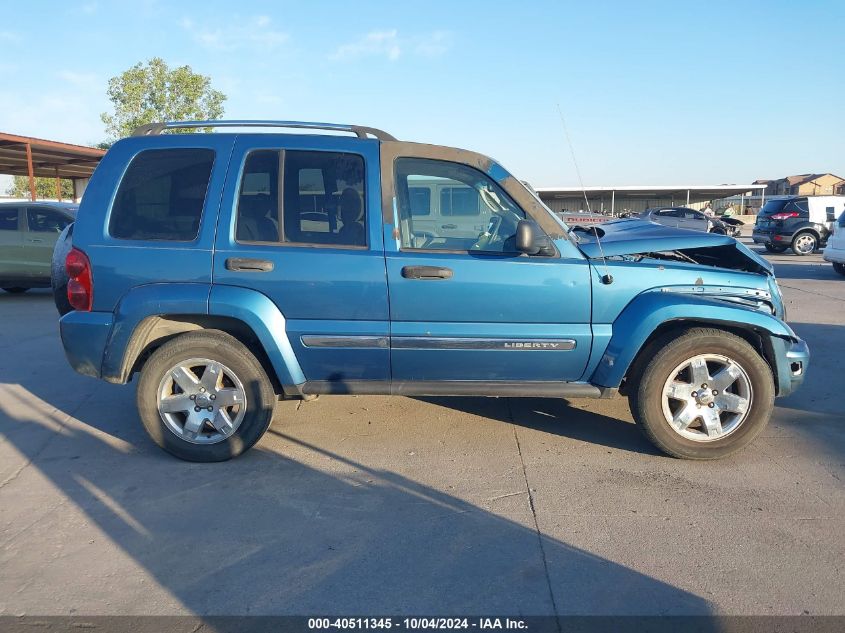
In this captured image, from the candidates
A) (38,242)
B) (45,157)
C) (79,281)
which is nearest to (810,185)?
(45,157)

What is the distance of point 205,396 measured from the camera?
164 inches

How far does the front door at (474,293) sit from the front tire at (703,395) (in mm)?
501

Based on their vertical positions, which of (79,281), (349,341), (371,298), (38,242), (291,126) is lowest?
(349,341)

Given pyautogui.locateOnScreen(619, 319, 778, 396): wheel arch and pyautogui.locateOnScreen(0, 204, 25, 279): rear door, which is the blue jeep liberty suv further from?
pyautogui.locateOnScreen(0, 204, 25, 279): rear door

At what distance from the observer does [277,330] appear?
13.2 ft

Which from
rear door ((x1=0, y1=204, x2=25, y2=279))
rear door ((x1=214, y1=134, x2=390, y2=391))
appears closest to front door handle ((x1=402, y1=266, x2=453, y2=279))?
rear door ((x1=214, y1=134, x2=390, y2=391))

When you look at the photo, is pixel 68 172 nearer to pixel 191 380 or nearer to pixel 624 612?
pixel 191 380

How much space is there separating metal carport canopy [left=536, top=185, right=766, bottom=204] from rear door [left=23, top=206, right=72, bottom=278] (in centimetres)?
3852

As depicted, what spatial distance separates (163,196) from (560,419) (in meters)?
3.25

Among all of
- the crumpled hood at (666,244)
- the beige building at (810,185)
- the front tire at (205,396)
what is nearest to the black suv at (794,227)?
the crumpled hood at (666,244)

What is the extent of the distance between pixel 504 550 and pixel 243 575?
4.05 feet

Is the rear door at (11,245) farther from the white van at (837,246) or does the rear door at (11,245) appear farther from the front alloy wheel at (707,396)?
the white van at (837,246)

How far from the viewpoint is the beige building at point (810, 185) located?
7386cm

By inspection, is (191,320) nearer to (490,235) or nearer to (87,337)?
(87,337)
